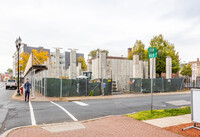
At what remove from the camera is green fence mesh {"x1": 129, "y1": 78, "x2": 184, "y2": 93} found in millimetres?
23078

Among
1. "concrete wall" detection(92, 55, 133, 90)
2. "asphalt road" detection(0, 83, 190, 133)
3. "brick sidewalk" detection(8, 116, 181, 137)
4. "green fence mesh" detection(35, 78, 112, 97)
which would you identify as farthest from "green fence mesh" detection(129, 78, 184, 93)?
"brick sidewalk" detection(8, 116, 181, 137)

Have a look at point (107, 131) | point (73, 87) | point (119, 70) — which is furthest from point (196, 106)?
point (119, 70)

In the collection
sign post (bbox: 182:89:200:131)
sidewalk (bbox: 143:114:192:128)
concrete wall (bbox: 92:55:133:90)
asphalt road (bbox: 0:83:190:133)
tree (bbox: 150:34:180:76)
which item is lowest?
asphalt road (bbox: 0:83:190:133)

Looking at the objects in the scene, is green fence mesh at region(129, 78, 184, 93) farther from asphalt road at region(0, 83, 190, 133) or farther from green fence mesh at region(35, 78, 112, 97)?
asphalt road at region(0, 83, 190, 133)

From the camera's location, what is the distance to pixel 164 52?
38.4 m

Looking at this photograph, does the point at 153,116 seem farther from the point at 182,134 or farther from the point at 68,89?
the point at 68,89

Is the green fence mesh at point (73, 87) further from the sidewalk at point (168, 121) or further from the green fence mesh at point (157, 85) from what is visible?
the sidewalk at point (168, 121)

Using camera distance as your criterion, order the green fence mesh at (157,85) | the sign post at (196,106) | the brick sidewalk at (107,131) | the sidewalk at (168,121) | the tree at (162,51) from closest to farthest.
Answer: the brick sidewalk at (107,131) → the sign post at (196,106) → the sidewalk at (168,121) → the green fence mesh at (157,85) → the tree at (162,51)

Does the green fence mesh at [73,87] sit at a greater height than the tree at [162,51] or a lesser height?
lesser

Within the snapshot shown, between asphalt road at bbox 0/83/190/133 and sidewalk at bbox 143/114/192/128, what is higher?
sidewalk at bbox 143/114/192/128

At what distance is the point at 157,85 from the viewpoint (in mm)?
24141

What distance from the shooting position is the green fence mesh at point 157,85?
23078 mm

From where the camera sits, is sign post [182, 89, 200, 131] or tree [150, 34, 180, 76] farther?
tree [150, 34, 180, 76]

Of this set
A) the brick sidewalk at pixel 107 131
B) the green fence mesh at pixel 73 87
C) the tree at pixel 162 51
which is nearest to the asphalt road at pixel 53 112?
the brick sidewalk at pixel 107 131
